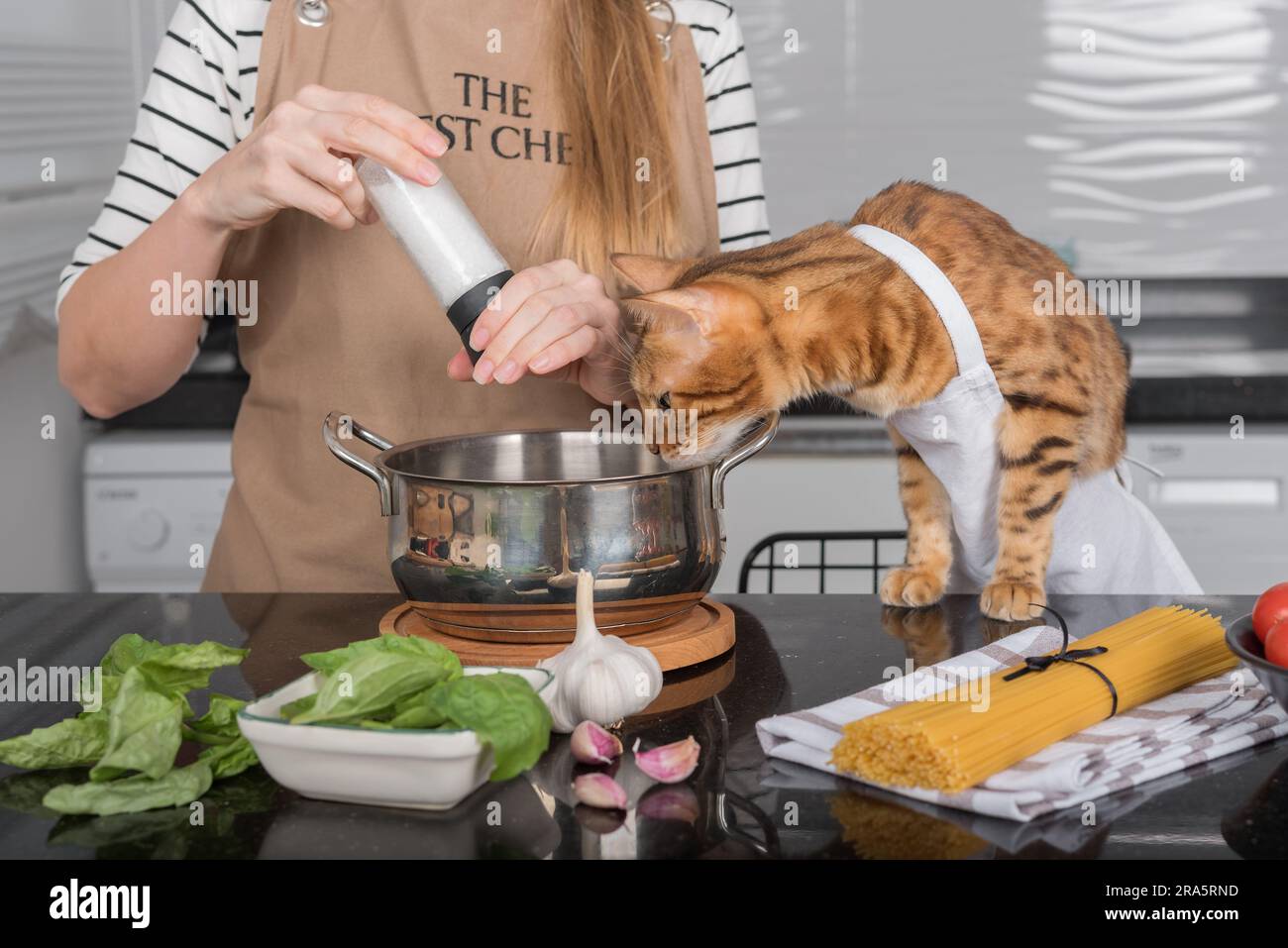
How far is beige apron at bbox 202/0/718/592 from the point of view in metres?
1.46

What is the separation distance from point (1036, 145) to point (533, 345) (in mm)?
2183

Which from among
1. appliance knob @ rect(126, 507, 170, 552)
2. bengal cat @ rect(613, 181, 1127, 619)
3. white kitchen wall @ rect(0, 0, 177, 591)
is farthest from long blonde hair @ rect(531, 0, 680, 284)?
appliance knob @ rect(126, 507, 170, 552)

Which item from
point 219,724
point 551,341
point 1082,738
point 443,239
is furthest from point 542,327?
point 1082,738

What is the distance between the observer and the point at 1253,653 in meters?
0.83

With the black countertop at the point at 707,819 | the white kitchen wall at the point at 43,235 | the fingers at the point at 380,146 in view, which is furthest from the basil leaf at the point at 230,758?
the white kitchen wall at the point at 43,235

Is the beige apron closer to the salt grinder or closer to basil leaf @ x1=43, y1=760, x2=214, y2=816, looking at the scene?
the salt grinder

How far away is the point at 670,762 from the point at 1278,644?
39 cm

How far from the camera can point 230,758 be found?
0.80 metres

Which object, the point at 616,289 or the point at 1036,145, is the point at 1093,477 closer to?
the point at 616,289

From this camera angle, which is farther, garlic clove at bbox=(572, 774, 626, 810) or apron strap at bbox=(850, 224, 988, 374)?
apron strap at bbox=(850, 224, 988, 374)

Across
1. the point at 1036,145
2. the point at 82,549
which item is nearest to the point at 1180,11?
the point at 1036,145

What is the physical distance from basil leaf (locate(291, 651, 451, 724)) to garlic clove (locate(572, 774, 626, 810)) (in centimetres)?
11

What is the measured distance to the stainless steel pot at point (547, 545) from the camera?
0.92 m

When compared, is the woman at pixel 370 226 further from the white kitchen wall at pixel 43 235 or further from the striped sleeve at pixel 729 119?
the white kitchen wall at pixel 43 235
